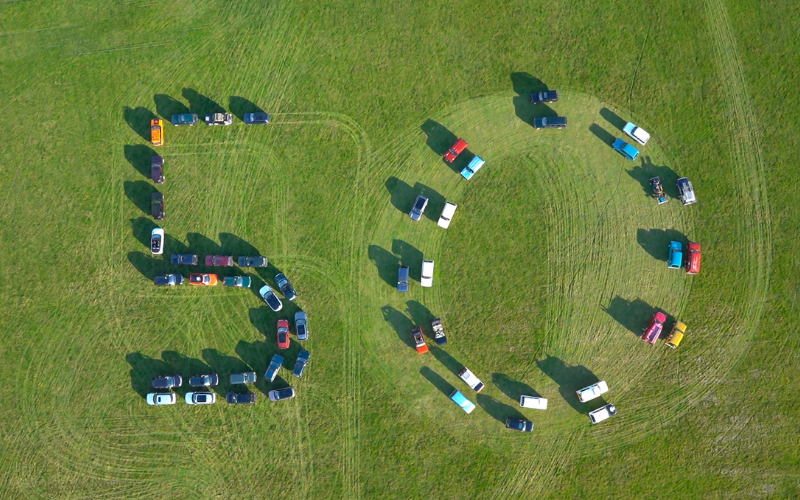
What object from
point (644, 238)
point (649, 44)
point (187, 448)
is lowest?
point (187, 448)

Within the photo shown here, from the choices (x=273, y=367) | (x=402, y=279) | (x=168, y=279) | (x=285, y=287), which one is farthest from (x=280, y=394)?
(x=402, y=279)

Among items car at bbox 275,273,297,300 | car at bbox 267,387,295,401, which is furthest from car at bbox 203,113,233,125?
car at bbox 267,387,295,401

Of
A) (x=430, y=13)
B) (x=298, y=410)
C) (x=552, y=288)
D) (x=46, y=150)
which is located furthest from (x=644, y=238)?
(x=46, y=150)

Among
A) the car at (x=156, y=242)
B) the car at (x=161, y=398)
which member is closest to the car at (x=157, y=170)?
the car at (x=156, y=242)

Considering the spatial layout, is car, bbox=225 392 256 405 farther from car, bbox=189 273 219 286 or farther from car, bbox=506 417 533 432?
car, bbox=506 417 533 432

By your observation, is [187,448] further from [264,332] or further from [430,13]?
[430,13]

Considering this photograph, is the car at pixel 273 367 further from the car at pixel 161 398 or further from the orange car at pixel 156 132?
the orange car at pixel 156 132
